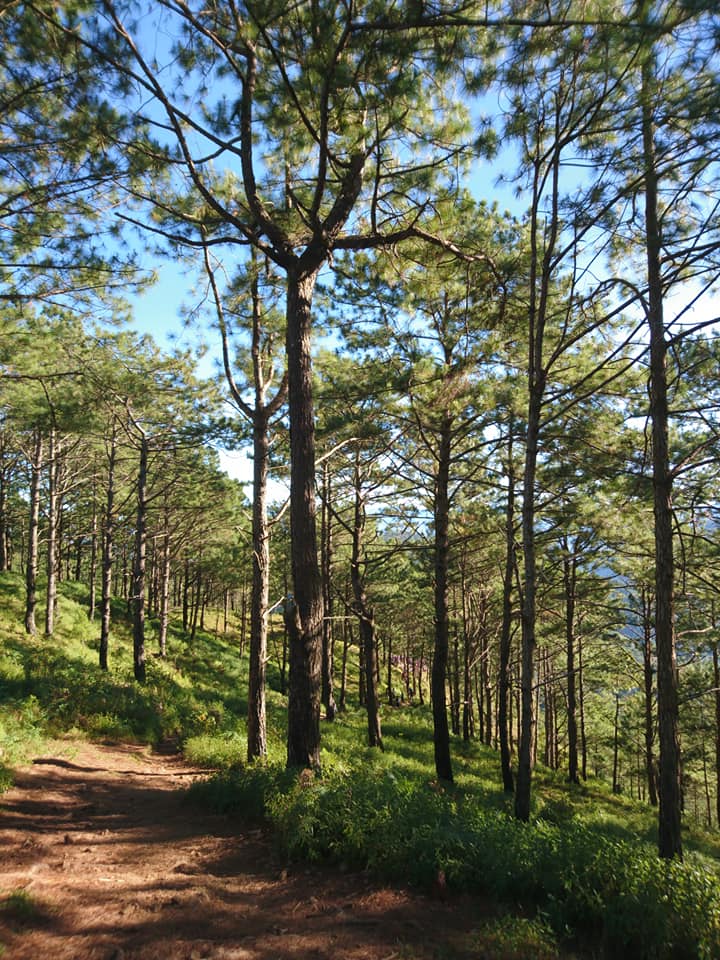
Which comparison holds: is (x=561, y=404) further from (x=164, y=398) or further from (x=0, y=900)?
(x=164, y=398)

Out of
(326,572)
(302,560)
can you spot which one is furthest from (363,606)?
(302,560)

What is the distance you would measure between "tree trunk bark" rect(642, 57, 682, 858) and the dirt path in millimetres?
3785

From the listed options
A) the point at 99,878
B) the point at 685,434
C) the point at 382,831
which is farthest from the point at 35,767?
the point at 685,434

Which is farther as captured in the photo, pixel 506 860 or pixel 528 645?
pixel 528 645

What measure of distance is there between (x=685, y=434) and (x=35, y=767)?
12442 millimetres

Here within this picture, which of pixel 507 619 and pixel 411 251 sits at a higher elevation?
pixel 411 251

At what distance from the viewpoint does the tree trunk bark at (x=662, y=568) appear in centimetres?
604

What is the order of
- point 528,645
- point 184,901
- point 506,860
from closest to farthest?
point 184,901 → point 506,860 → point 528,645

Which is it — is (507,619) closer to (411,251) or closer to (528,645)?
(528,645)

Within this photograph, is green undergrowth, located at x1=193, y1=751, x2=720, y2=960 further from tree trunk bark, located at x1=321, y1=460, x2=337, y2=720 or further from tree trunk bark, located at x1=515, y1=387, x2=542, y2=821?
tree trunk bark, located at x1=321, y1=460, x2=337, y2=720

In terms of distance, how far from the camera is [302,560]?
6383 millimetres

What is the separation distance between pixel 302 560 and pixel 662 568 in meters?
4.35

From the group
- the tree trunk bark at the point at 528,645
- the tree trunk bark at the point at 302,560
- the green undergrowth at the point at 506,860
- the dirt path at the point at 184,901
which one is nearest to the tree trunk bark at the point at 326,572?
the tree trunk bark at the point at 302,560

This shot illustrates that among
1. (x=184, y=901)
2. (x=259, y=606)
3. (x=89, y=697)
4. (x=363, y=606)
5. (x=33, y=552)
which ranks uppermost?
(x=33, y=552)
